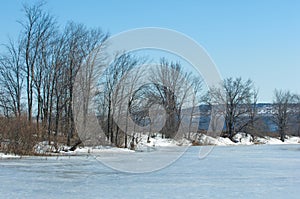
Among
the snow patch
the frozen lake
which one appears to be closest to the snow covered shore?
the snow patch

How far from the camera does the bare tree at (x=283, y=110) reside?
228 ft

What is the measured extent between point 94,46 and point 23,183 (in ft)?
78.1

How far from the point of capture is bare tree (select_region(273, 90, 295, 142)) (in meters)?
69.6

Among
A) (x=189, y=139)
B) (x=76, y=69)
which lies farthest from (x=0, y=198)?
(x=189, y=139)

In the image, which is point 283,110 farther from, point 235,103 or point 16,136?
point 16,136

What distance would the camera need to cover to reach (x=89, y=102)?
95.2ft

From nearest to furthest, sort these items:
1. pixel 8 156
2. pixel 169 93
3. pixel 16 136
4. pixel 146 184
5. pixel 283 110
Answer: pixel 146 184, pixel 8 156, pixel 16 136, pixel 169 93, pixel 283 110

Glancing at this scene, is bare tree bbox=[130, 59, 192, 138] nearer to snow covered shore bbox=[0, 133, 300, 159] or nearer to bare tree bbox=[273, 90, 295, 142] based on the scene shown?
snow covered shore bbox=[0, 133, 300, 159]

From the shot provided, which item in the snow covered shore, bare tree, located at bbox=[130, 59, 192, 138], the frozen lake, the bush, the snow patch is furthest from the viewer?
bare tree, located at bbox=[130, 59, 192, 138]

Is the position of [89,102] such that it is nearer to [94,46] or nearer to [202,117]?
[94,46]

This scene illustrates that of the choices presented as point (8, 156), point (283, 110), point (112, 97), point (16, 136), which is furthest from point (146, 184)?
point (283, 110)

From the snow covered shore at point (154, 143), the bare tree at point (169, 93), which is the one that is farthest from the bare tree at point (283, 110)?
the bare tree at point (169, 93)

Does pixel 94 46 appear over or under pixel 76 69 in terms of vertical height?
over

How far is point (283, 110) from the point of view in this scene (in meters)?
73.7
